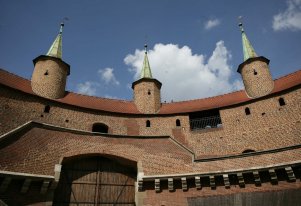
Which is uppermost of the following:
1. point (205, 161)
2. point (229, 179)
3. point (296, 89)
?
point (296, 89)

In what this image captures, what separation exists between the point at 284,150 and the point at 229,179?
311cm

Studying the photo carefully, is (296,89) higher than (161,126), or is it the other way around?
(296,89)

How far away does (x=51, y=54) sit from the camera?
24203 mm

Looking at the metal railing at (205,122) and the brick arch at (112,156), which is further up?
the metal railing at (205,122)

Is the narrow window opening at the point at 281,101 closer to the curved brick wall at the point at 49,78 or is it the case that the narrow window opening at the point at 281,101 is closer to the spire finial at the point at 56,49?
the curved brick wall at the point at 49,78

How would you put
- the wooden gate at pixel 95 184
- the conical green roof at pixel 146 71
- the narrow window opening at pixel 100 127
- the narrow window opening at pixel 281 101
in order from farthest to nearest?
the conical green roof at pixel 146 71, the narrow window opening at pixel 100 127, the narrow window opening at pixel 281 101, the wooden gate at pixel 95 184

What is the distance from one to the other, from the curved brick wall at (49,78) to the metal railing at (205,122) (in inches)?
420

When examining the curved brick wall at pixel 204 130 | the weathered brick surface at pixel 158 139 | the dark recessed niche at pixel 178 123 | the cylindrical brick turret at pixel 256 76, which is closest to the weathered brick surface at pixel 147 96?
the weathered brick surface at pixel 158 139

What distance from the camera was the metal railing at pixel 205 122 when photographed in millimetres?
20766

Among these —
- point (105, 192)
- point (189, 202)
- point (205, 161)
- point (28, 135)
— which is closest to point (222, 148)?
point (205, 161)

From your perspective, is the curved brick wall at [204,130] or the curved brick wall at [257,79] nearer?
the curved brick wall at [204,130]

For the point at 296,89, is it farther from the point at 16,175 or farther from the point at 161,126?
the point at 16,175

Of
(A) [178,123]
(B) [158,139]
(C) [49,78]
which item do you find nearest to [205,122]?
(A) [178,123]

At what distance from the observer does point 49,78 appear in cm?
2195
